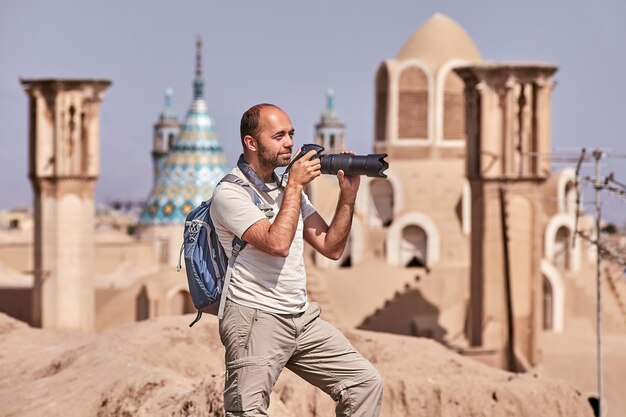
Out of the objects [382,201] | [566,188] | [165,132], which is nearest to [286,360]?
[566,188]

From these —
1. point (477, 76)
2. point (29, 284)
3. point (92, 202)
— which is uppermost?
point (477, 76)

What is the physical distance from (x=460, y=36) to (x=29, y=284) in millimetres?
10575

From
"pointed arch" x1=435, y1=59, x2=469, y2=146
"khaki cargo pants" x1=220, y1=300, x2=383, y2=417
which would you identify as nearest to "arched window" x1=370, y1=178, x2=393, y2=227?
"pointed arch" x1=435, y1=59, x2=469, y2=146

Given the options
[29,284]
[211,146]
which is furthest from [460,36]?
[29,284]

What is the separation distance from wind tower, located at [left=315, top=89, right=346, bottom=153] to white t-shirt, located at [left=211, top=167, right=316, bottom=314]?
164 ft

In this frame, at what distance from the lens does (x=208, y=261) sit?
503 cm

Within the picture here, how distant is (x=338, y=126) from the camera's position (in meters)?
56.8

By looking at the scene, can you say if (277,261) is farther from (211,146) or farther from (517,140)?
(211,146)

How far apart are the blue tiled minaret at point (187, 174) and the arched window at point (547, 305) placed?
32.8ft

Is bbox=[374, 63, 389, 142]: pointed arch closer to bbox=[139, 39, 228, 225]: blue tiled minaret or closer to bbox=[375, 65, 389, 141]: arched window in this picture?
bbox=[375, 65, 389, 141]: arched window

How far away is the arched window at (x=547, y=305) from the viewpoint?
2362 cm

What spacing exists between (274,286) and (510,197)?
555 inches

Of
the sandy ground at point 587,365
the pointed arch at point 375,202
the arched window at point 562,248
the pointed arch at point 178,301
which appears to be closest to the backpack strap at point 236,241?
the sandy ground at point 587,365

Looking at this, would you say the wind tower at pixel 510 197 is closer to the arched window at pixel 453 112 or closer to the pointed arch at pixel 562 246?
the pointed arch at pixel 562 246
